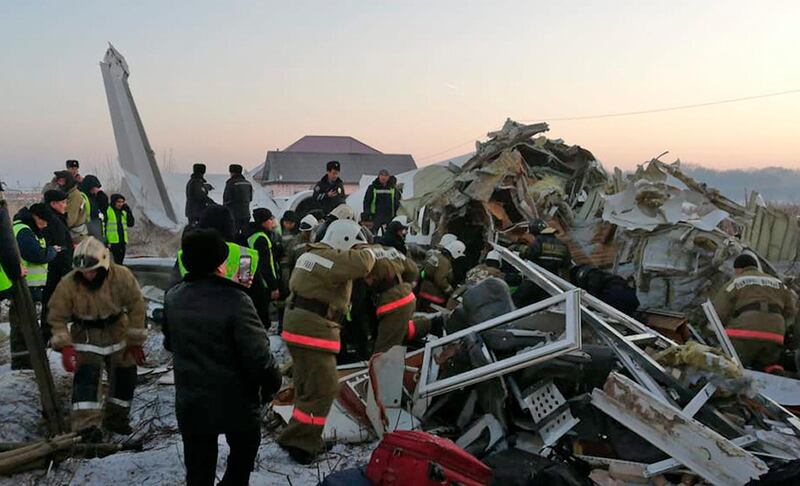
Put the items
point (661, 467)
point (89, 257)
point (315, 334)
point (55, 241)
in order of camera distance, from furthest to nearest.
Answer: point (55, 241) → point (89, 257) → point (315, 334) → point (661, 467)

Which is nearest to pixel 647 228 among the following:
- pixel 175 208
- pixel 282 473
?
pixel 282 473

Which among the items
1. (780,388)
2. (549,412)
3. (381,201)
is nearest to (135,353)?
(549,412)

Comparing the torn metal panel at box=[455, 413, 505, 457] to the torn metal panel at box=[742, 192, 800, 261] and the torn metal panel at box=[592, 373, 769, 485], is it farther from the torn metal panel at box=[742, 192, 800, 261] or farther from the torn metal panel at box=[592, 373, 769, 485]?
the torn metal panel at box=[742, 192, 800, 261]

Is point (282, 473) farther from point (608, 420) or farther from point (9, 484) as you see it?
point (608, 420)

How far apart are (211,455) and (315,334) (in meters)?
1.14

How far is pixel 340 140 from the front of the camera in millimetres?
52125

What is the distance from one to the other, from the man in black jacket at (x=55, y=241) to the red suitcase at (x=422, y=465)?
182 inches

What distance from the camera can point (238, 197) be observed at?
27.4ft

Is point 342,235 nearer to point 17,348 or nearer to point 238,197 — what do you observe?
→ point 17,348

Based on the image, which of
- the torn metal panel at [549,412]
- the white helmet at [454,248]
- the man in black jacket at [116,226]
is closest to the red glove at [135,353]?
the torn metal panel at [549,412]

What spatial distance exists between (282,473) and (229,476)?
0.70m

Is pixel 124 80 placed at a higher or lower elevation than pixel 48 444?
higher

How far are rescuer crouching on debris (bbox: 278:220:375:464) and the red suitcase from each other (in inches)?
35.5

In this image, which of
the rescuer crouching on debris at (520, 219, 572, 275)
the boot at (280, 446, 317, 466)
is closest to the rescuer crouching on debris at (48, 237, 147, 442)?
the boot at (280, 446, 317, 466)
